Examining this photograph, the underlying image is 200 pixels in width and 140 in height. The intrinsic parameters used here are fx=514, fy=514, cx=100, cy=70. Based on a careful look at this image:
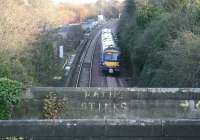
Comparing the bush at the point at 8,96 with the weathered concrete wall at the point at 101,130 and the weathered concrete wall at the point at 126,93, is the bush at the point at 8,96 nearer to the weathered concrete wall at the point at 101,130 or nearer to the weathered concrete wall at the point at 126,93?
the weathered concrete wall at the point at 126,93

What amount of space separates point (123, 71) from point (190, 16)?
621 inches

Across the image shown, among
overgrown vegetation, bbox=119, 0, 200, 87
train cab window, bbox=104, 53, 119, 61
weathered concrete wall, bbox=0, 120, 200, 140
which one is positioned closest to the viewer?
weathered concrete wall, bbox=0, 120, 200, 140

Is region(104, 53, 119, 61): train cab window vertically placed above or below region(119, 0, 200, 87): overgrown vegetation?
below

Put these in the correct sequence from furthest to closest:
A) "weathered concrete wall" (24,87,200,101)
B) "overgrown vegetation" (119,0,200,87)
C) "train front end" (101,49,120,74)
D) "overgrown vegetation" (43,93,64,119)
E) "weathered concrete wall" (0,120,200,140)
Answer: "train front end" (101,49,120,74) < "overgrown vegetation" (119,0,200,87) < "weathered concrete wall" (24,87,200,101) < "overgrown vegetation" (43,93,64,119) < "weathered concrete wall" (0,120,200,140)

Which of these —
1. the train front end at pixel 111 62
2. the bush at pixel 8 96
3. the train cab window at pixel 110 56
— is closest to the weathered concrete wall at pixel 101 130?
the bush at pixel 8 96

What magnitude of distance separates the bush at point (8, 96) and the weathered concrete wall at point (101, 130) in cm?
509

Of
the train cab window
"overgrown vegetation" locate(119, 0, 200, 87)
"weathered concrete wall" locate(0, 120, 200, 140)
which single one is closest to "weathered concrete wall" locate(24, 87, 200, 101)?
"weathered concrete wall" locate(0, 120, 200, 140)

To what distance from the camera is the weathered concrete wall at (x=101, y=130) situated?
24.0ft

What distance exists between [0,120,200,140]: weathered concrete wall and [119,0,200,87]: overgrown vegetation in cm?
1438

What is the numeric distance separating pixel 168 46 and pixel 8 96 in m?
15.5

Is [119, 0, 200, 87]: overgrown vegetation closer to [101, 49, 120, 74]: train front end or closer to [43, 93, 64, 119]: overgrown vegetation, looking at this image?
[101, 49, 120, 74]: train front end

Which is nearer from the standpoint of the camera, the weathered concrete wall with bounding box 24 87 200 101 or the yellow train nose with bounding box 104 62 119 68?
the weathered concrete wall with bounding box 24 87 200 101

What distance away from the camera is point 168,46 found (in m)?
26.7

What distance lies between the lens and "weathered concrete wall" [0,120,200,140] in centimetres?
731
